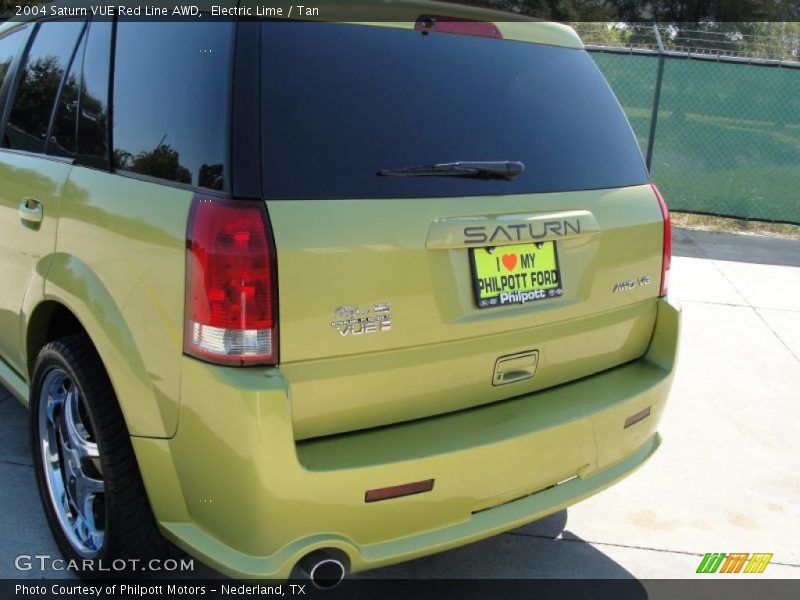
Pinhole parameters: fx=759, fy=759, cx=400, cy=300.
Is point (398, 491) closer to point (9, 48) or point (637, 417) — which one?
point (637, 417)

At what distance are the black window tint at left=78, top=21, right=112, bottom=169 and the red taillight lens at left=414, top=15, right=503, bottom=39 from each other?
40.3 inches

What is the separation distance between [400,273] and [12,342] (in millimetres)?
1780

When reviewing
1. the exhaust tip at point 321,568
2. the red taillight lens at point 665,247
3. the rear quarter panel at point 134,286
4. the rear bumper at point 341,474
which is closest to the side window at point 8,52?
the rear quarter panel at point 134,286

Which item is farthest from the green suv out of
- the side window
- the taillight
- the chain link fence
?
the chain link fence

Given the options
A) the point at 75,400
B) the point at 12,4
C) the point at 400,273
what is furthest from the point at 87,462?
the point at 12,4

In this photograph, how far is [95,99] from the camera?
2.51 meters

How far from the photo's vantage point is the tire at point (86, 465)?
2.24 m

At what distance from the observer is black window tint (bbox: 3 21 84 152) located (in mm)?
2801

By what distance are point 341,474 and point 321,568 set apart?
28 cm

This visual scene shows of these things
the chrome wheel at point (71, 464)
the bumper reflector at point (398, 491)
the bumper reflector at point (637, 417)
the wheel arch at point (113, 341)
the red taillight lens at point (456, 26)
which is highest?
the red taillight lens at point (456, 26)

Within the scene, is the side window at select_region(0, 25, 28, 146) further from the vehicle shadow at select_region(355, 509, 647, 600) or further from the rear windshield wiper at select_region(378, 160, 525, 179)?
the vehicle shadow at select_region(355, 509, 647, 600)

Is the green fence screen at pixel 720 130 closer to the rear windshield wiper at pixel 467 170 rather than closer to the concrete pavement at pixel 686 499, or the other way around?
the concrete pavement at pixel 686 499

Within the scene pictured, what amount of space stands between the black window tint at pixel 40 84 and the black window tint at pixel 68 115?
7 centimetres

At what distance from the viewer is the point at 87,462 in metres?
2.51
